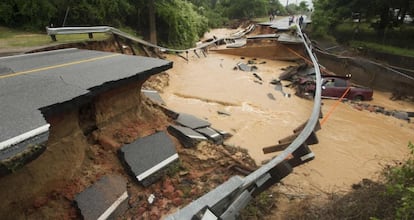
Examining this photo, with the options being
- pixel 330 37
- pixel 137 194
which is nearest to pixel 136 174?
pixel 137 194

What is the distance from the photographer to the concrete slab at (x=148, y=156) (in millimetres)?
4832

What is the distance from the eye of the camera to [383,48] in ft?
69.3

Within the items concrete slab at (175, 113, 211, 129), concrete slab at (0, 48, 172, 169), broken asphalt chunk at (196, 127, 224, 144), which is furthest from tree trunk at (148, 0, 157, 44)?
broken asphalt chunk at (196, 127, 224, 144)

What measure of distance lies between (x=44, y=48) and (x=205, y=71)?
11706 millimetres

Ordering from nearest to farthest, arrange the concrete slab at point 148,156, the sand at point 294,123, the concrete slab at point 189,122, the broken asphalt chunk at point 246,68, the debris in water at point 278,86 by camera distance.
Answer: the concrete slab at point 148,156
the concrete slab at point 189,122
the sand at point 294,123
the debris in water at point 278,86
the broken asphalt chunk at point 246,68

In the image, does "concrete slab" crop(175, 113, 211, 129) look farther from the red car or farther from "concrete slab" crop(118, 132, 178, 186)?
the red car

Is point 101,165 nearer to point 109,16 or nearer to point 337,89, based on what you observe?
point 337,89

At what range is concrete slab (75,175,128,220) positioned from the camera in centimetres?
405

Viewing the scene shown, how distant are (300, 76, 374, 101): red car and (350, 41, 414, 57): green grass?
5.90 m

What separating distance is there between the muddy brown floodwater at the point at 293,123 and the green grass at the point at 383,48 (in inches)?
137

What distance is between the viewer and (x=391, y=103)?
56.7 ft

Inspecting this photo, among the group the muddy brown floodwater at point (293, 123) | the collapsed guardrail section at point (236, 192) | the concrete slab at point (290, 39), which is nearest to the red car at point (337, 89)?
the muddy brown floodwater at point (293, 123)

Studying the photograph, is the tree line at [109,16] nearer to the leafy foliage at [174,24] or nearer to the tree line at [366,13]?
the leafy foliage at [174,24]

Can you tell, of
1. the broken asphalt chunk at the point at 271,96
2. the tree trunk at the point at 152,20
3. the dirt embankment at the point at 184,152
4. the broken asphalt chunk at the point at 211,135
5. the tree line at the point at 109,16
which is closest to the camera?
the dirt embankment at the point at 184,152
